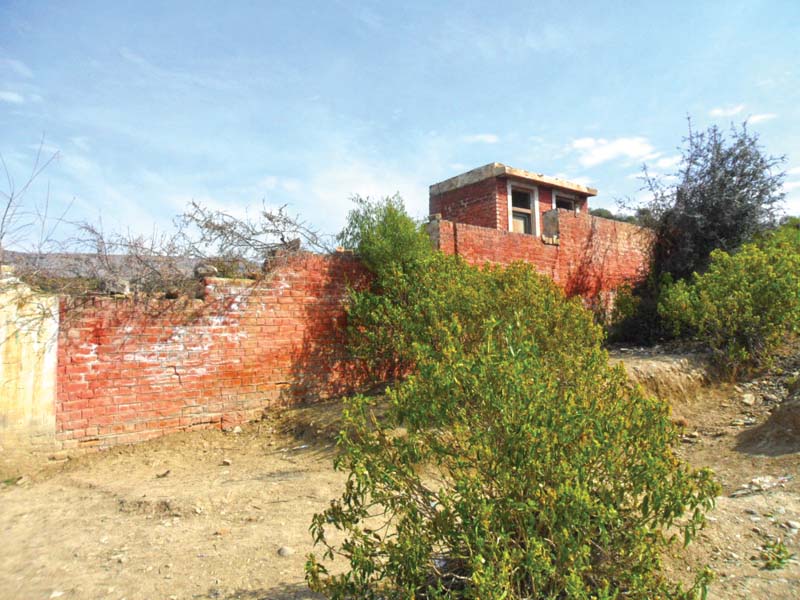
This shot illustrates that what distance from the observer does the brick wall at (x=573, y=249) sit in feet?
27.9

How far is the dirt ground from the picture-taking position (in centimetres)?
297

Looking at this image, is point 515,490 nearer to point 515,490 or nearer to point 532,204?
point 515,490

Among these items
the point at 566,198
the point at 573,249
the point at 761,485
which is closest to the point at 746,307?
the point at 573,249

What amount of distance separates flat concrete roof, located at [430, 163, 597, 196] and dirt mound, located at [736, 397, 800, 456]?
665 centimetres

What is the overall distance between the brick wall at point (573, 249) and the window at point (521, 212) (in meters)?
1.29

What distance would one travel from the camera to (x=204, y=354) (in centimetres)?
613

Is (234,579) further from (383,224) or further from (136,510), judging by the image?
(383,224)

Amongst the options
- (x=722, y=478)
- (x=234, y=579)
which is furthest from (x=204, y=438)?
(x=722, y=478)

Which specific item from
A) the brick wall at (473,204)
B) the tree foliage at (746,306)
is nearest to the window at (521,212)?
the brick wall at (473,204)

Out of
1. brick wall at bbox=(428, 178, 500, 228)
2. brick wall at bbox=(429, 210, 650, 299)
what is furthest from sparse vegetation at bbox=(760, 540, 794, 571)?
brick wall at bbox=(428, 178, 500, 228)

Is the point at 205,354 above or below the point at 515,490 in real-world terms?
above

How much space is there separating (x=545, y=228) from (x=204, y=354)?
6.94 meters

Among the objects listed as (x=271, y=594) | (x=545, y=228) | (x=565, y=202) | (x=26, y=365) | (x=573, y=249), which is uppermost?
(x=565, y=202)

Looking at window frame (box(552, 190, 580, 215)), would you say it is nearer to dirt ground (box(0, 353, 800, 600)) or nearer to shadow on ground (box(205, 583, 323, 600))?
dirt ground (box(0, 353, 800, 600))
